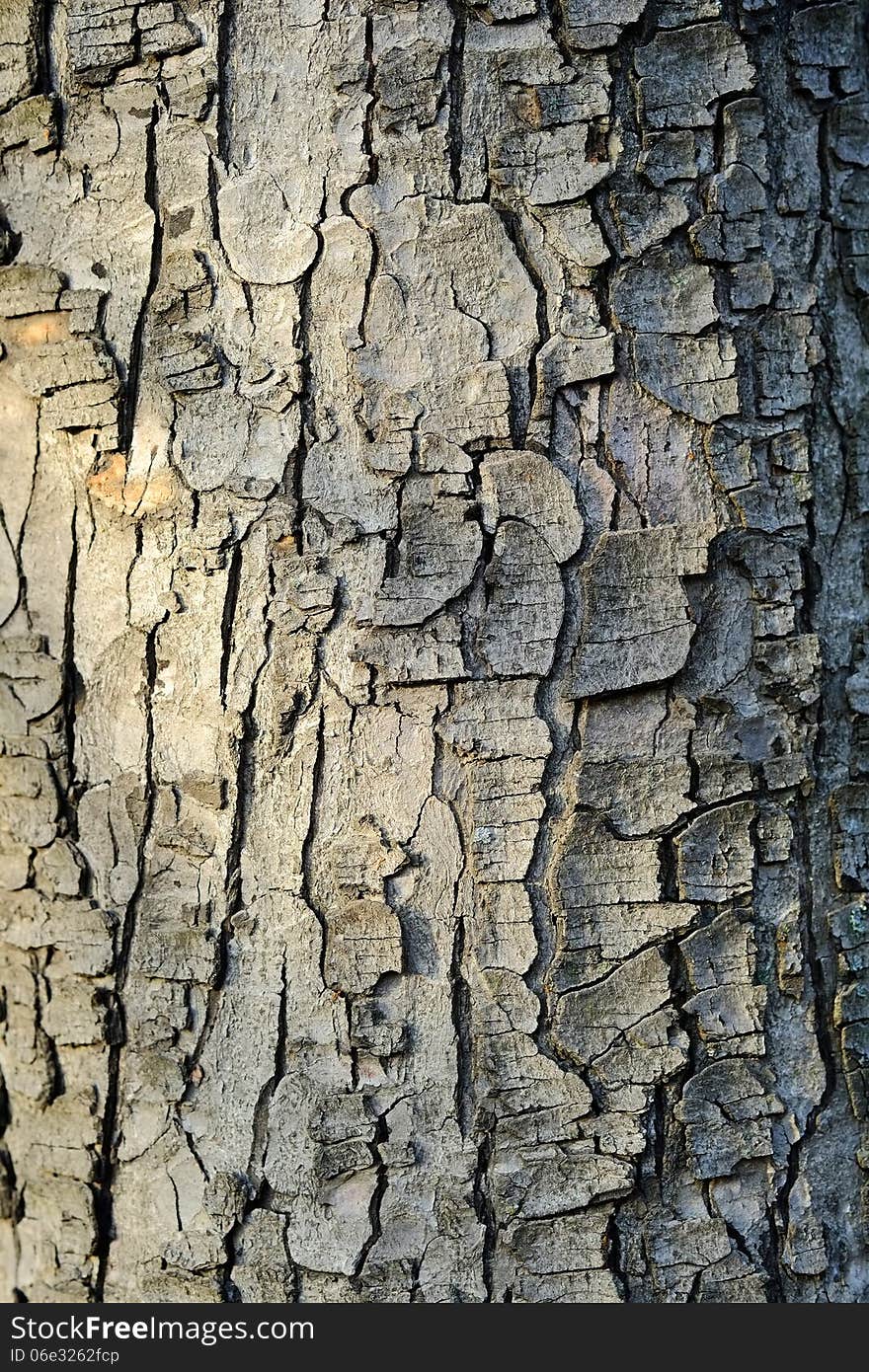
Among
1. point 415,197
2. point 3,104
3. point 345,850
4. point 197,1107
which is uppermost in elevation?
point 3,104

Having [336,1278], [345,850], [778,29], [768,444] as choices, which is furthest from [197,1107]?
[778,29]

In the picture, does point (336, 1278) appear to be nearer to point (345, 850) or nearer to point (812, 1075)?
point (345, 850)

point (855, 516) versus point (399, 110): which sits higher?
point (399, 110)

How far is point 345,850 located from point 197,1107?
0.39 metres

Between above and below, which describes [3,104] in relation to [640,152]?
above

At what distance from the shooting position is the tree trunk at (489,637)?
1.38m

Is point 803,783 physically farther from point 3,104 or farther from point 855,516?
point 3,104

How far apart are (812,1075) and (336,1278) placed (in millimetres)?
638

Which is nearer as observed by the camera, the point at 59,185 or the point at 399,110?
the point at 399,110

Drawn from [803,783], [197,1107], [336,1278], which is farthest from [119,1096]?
[803,783]

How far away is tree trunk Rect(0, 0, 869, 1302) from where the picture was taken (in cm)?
138

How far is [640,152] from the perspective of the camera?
4.55 feet

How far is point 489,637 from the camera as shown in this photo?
4.53 feet

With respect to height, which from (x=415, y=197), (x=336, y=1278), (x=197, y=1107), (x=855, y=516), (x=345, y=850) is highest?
(x=415, y=197)
